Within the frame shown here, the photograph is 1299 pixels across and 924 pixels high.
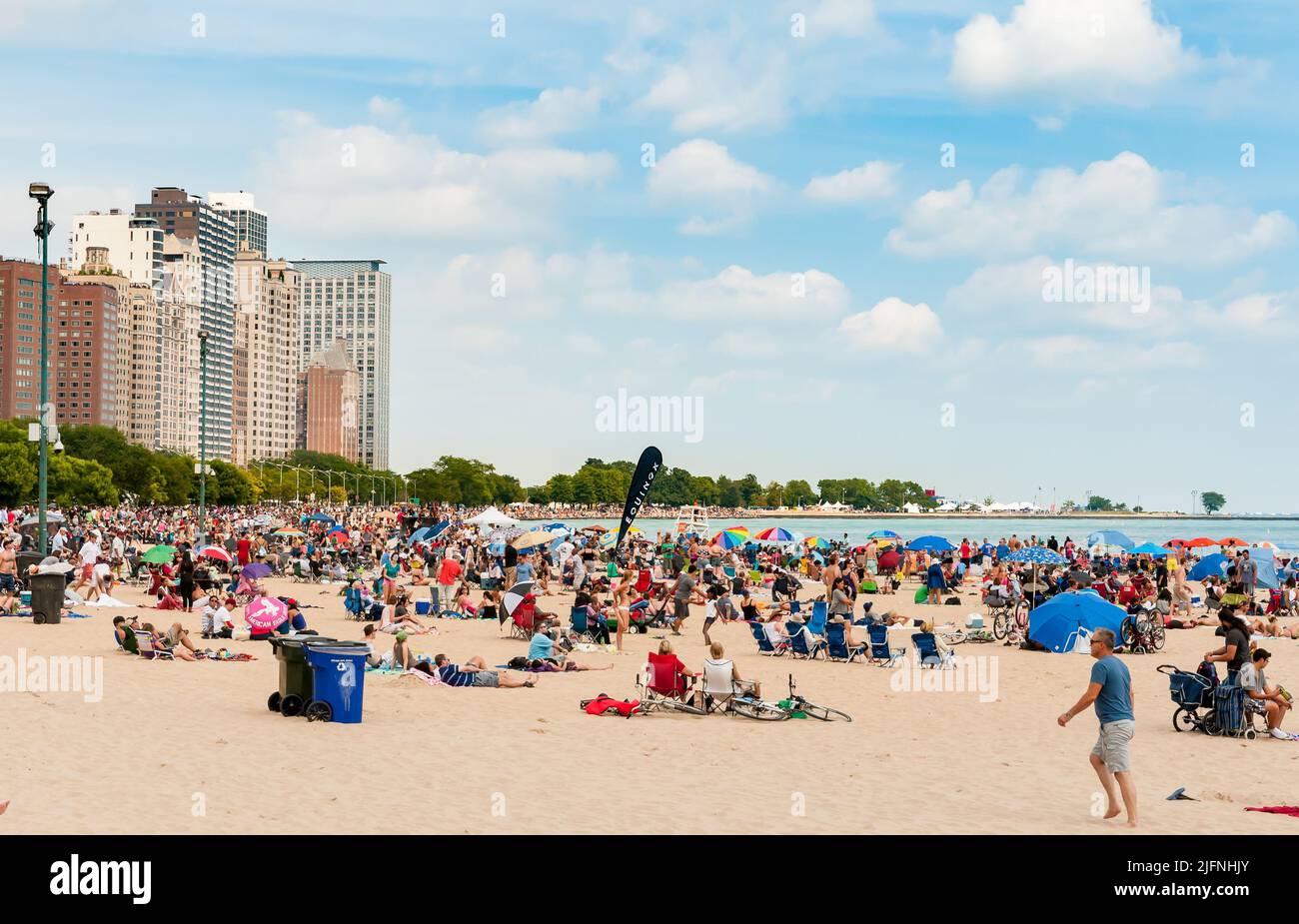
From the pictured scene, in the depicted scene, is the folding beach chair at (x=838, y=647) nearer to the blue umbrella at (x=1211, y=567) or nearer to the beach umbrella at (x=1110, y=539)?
the blue umbrella at (x=1211, y=567)

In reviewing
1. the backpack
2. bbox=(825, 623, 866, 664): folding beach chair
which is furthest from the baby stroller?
bbox=(825, 623, 866, 664): folding beach chair

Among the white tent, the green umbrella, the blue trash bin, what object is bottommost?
the blue trash bin

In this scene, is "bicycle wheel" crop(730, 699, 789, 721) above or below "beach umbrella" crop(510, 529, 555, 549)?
below

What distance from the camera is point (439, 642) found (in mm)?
20953

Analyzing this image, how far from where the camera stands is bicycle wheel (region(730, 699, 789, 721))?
1376 centimetres

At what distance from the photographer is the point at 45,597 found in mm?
20859

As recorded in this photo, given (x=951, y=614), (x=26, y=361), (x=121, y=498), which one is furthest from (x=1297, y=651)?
(x=26, y=361)

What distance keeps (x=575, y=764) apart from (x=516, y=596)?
410 inches

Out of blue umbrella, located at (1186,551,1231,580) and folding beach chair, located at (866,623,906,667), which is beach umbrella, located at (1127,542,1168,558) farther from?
folding beach chair, located at (866,623,906,667)

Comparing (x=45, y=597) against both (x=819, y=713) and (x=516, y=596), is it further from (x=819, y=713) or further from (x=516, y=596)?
(x=819, y=713)

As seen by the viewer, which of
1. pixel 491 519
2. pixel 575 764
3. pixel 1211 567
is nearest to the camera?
pixel 575 764

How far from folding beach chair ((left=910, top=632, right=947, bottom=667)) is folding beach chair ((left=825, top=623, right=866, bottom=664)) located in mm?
1375

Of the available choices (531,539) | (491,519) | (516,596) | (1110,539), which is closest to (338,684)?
(516,596)

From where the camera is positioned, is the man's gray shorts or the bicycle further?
the bicycle
